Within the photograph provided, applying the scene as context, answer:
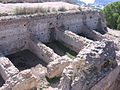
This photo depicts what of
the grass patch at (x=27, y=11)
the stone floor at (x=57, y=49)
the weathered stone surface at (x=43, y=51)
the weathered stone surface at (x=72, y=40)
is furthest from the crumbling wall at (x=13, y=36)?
the weathered stone surface at (x=72, y=40)

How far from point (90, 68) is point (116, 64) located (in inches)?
61.2

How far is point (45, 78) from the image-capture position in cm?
1147

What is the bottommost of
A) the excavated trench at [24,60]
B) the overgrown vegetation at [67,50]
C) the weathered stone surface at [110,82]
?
the excavated trench at [24,60]

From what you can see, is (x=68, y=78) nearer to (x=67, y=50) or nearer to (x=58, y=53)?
(x=58, y=53)

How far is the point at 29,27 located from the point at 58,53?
3548 mm

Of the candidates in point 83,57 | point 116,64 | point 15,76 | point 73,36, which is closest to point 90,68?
point 83,57

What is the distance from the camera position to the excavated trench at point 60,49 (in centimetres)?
A: 1515

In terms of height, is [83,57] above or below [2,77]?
above

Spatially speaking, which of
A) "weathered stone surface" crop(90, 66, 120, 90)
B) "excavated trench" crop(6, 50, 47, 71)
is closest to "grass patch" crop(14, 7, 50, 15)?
"excavated trench" crop(6, 50, 47, 71)

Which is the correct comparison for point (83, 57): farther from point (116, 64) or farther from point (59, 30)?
point (59, 30)

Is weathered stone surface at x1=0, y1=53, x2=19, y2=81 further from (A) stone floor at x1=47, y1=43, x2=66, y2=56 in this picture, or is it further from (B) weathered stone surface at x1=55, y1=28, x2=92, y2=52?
(B) weathered stone surface at x1=55, y1=28, x2=92, y2=52

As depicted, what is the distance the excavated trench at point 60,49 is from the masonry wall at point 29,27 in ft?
2.66

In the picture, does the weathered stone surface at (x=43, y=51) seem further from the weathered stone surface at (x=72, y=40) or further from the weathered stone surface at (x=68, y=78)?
the weathered stone surface at (x=68, y=78)

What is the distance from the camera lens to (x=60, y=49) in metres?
15.9
